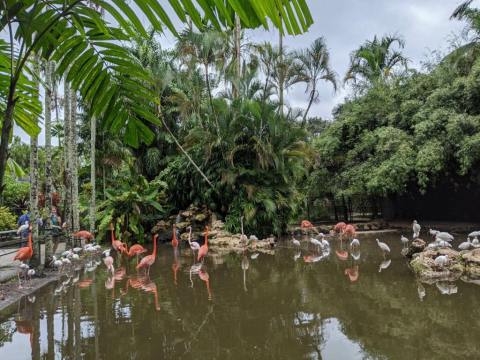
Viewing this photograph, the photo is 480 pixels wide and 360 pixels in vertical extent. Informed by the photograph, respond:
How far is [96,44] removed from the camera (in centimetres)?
211

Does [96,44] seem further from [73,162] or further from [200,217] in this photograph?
[200,217]

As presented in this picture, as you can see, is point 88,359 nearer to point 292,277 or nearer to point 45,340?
point 45,340

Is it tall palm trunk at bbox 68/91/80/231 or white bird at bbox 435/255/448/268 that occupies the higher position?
tall palm trunk at bbox 68/91/80/231

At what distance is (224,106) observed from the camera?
1545 cm

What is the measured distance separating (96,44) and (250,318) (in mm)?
4501

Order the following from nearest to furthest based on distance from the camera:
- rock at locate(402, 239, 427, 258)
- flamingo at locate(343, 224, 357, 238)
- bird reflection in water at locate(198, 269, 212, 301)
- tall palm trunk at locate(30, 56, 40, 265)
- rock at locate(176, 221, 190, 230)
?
1. bird reflection in water at locate(198, 269, 212, 301)
2. tall palm trunk at locate(30, 56, 40, 265)
3. rock at locate(402, 239, 427, 258)
4. flamingo at locate(343, 224, 357, 238)
5. rock at locate(176, 221, 190, 230)

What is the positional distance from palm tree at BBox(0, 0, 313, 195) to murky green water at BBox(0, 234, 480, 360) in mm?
2978

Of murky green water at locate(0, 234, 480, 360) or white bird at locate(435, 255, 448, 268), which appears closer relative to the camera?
murky green water at locate(0, 234, 480, 360)

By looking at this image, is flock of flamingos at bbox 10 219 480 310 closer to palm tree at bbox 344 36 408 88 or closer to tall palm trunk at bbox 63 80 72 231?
tall palm trunk at bbox 63 80 72 231

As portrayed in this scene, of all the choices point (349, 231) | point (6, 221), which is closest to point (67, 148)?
point (6, 221)

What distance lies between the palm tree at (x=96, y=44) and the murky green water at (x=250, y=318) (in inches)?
117

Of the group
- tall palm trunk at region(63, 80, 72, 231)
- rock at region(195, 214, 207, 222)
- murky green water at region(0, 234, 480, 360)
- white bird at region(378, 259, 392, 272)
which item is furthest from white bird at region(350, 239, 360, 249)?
tall palm trunk at region(63, 80, 72, 231)

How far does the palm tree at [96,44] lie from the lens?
4.81 ft

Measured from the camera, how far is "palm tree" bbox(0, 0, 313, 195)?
147 centimetres
